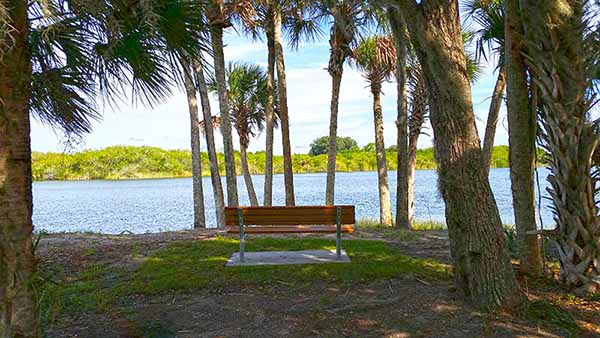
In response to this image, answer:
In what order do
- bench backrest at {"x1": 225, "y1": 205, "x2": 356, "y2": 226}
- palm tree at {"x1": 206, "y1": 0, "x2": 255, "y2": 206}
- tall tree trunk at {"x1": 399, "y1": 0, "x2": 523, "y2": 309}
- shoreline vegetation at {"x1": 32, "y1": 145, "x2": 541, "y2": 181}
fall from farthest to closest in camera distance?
shoreline vegetation at {"x1": 32, "y1": 145, "x2": 541, "y2": 181}
palm tree at {"x1": 206, "y1": 0, "x2": 255, "y2": 206}
bench backrest at {"x1": 225, "y1": 205, "x2": 356, "y2": 226}
tall tree trunk at {"x1": 399, "y1": 0, "x2": 523, "y2": 309}

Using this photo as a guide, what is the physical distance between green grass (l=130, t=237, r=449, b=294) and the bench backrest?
0.56 m

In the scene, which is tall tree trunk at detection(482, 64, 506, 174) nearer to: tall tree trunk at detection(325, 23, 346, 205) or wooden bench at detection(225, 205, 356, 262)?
wooden bench at detection(225, 205, 356, 262)

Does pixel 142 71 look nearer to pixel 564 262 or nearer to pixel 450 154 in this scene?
pixel 450 154

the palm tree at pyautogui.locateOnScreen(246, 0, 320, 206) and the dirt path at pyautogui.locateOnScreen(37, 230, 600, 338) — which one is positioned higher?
the palm tree at pyautogui.locateOnScreen(246, 0, 320, 206)

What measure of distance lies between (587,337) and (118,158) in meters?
43.7

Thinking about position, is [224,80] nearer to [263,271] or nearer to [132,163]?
[263,271]

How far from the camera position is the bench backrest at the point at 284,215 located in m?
5.40

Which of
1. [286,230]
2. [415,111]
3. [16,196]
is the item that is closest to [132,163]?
[415,111]

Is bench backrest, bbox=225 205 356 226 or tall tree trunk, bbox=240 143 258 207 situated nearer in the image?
bench backrest, bbox=225 205 356 226

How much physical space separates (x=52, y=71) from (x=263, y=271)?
113 inches

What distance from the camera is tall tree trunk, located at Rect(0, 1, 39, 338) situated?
2.54m

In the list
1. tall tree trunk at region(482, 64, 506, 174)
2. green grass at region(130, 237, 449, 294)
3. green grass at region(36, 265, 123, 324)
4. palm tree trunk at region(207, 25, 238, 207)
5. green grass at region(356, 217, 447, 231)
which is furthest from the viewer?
palm tree trunk at region(207, 25, 238, 207)

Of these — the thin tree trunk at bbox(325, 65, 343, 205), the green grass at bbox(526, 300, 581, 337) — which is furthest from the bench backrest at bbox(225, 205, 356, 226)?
the thin tree trunk at bbox(325, 65, 343, 205)

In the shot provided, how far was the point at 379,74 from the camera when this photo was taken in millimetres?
12711
